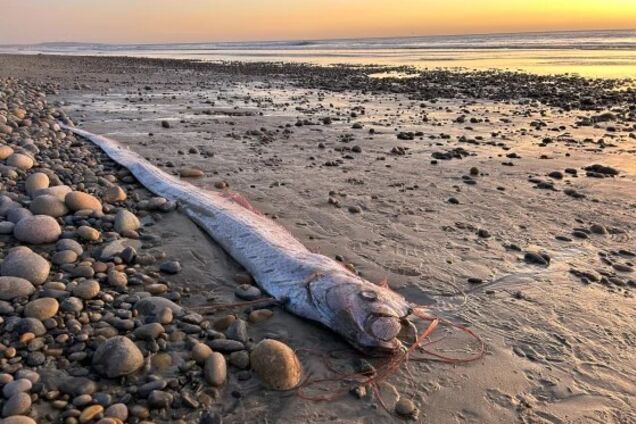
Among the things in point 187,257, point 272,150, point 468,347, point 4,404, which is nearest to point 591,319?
point 468,347

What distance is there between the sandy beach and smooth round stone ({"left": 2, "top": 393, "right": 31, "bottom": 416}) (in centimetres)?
4

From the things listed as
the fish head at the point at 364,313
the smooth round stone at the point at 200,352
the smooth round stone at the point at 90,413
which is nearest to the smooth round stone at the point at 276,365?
the smooth round stone at the point at 200,352

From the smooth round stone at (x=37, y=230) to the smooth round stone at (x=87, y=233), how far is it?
0.20 metres

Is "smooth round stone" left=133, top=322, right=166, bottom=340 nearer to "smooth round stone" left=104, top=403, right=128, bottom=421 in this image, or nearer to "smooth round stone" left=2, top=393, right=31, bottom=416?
"smooth round stone" left=104, top=403, right=128, bottom=421

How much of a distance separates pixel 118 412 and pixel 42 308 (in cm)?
129

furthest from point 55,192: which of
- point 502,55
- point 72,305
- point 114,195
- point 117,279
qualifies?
point 502,55

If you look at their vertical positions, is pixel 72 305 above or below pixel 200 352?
above

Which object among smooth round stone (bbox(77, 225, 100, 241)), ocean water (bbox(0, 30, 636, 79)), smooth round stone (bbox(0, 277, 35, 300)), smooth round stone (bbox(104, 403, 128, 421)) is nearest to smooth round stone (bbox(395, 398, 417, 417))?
smooth round stone (bbox(104, 403, 128, 421))

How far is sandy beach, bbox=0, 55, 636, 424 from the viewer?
325 cm

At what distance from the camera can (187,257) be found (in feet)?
17.0

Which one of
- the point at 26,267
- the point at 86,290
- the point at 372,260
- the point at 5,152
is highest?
the point at 5,152

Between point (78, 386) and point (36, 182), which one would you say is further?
point (36, 182)

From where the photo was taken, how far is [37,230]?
506 cm

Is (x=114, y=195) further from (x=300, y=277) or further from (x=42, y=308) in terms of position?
(x=300, y=277)
